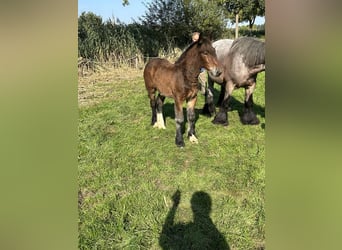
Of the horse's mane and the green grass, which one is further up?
the horse's mane

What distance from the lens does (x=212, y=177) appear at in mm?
3398

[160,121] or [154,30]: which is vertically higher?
[154,30]

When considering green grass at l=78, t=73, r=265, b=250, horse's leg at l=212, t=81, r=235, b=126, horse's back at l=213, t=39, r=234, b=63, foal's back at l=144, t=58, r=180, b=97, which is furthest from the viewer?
horse's back at l=213, t=39, r=234, b=63

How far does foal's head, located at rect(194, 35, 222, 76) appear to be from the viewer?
392 centimetres

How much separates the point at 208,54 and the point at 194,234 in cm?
224

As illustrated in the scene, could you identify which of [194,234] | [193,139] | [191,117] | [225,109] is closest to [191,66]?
[191,117]

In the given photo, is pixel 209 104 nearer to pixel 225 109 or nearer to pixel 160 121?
pixel 225 109

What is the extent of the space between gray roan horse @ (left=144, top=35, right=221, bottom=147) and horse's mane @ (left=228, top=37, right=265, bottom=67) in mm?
996

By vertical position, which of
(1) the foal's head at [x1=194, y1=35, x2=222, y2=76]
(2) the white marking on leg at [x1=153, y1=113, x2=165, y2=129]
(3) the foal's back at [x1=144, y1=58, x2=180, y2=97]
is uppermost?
(1) the foal's head at [x1=194, y1=35, x2=222, y2=76]

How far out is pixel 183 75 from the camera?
4.15 m

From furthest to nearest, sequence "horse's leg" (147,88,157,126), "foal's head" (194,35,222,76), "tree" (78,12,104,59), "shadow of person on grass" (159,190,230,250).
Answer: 1. "tree" (78,12,104,59)
2. "horse's leg" (147,88,157,126)
3. "foal's head" (194,35,222,76)
4. "shadow of person on grass" (159,190,230,250)

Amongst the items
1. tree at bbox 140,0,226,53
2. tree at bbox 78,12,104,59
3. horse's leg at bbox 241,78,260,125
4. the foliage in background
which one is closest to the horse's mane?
horse's leg at bbox 241,78,260,125

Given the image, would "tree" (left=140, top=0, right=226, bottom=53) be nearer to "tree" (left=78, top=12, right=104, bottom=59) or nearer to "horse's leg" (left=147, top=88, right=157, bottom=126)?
"tree" (left=78, top=12, right=104, bottom=59)
